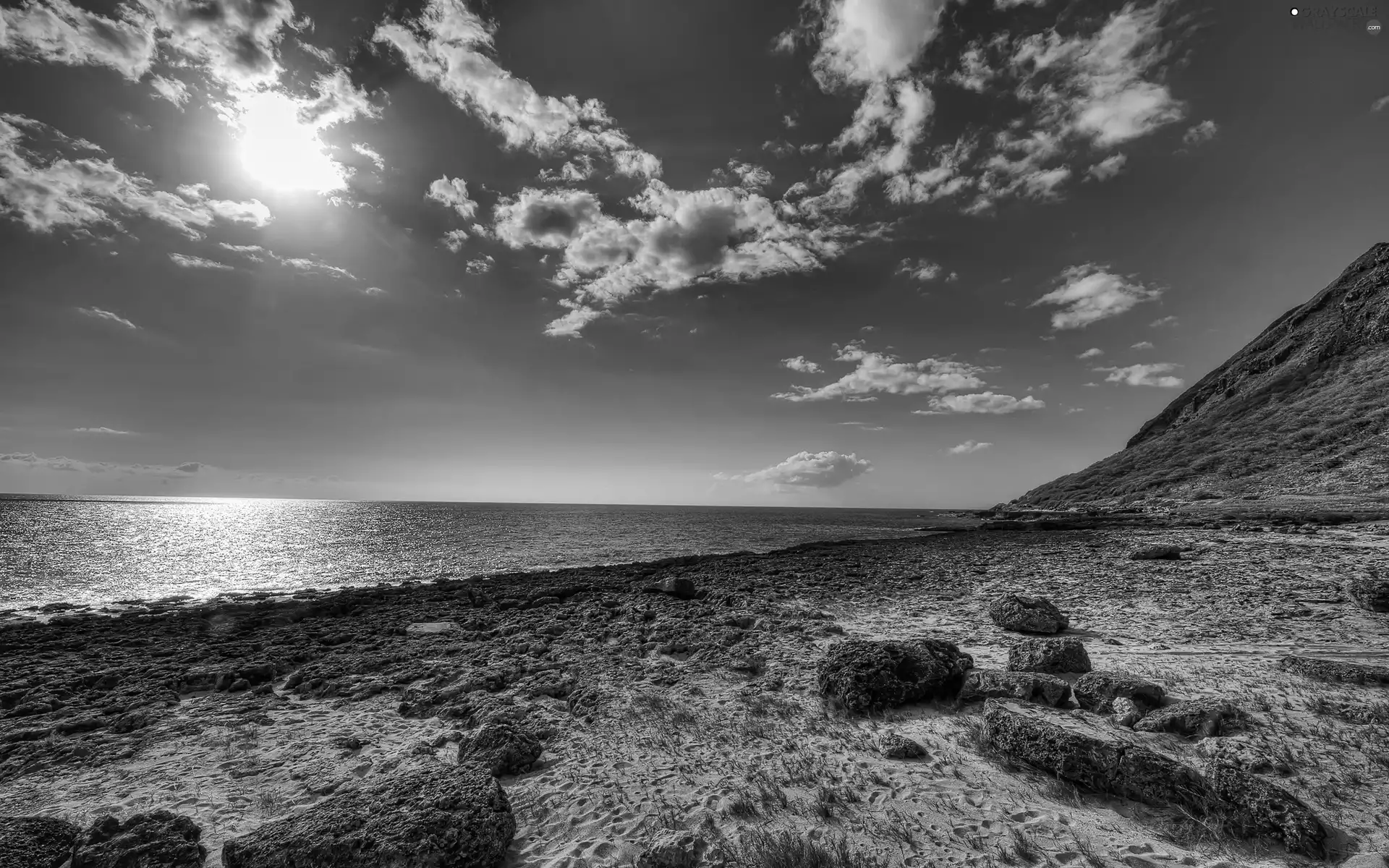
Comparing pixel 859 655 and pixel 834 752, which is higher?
Answer: pixel 859 655

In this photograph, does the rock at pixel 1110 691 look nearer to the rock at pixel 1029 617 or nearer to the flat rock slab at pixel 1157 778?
the flat rock slab at pixel 1157 778

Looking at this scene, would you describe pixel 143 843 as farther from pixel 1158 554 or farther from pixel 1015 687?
pixel 1158 554

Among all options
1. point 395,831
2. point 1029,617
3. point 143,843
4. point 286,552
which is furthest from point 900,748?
point 286,552

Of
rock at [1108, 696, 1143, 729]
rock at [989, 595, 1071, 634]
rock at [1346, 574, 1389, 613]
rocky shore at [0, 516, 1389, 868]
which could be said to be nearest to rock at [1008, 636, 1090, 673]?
rocky shore at [0, 516, 1389, 868]

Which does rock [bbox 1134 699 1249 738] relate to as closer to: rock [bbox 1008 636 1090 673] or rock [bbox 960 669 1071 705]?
rock [bbox 960 669 1071 705]

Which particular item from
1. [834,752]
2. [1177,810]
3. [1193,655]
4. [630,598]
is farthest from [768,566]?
[1177,810]

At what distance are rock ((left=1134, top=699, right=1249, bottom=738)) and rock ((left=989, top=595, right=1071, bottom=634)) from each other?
6.13m

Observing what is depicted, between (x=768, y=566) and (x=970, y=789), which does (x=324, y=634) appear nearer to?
(x=970, y=789)

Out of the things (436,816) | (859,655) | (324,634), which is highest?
(859,655)

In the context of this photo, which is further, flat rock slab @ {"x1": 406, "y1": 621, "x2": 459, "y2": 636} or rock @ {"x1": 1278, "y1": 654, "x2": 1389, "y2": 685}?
flat rock slab @ {"x1": 406, "y1": 621, "x2": 459, "y2": 636}

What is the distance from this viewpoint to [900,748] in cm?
799

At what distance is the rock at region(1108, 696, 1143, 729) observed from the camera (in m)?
8.38

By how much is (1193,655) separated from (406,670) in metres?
19.2

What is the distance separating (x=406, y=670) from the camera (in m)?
13.6
